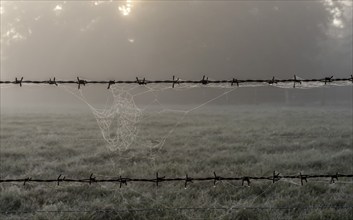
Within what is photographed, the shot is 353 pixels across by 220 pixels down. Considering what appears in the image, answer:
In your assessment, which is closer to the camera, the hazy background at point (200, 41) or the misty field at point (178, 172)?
the misty field at point (178, 172)

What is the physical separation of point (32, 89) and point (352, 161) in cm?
7585

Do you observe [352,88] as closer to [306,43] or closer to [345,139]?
[306,43]

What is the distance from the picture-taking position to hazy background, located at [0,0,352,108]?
51.6m

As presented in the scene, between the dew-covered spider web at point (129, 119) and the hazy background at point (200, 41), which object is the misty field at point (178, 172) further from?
the hazy background at point (200, 41)

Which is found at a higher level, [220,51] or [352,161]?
[220,51]

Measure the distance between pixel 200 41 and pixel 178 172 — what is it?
46.1 meters

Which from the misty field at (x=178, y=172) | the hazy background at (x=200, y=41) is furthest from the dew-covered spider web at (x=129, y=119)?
the hazy background at (x=200, y=41)

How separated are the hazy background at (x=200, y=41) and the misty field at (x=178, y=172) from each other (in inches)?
1538

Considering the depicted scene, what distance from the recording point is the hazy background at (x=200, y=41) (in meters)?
51.6

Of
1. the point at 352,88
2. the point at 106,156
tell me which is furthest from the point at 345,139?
the point at 352,88

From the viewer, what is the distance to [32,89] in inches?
3105

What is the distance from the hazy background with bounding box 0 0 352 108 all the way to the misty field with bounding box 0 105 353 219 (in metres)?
39.1

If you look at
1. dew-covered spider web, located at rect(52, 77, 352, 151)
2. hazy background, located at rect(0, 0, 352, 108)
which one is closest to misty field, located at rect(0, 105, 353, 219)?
dew-covered spider web, located at rect(52, 77, 352, 151)

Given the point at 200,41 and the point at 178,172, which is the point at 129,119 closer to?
the point at 178,172
